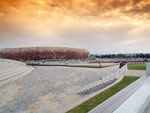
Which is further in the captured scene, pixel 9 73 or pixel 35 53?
pixel 35 53

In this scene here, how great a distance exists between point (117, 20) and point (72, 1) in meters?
8.96

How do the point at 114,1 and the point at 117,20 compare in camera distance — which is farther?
the point at 117,20

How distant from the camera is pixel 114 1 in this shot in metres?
11.6

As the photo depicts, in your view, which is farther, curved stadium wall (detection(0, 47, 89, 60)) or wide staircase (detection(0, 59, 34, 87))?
curved stadium wall (detection(0, 47, 89, 60))

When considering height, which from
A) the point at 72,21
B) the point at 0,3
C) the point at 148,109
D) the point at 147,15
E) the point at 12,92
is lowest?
the point at 12,92

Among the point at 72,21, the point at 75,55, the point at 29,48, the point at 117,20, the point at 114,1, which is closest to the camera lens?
the point at 114,1

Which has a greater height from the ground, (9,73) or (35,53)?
(35,53)

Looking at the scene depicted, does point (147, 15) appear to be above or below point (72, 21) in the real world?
below

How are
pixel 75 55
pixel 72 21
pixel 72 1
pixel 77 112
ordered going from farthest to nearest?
pixel 75 55 → pixel 72 21 → pixel 72 1 → pixel 77 112

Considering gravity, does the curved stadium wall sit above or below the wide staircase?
above

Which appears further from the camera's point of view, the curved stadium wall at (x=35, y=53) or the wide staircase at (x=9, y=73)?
the curved stadium wall at (x=35, y=53)

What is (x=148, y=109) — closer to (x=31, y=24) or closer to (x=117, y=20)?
(x=117, y=20)

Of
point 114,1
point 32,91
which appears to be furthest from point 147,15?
Answer: point 32,91

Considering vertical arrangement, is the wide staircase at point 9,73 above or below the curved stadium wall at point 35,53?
below
